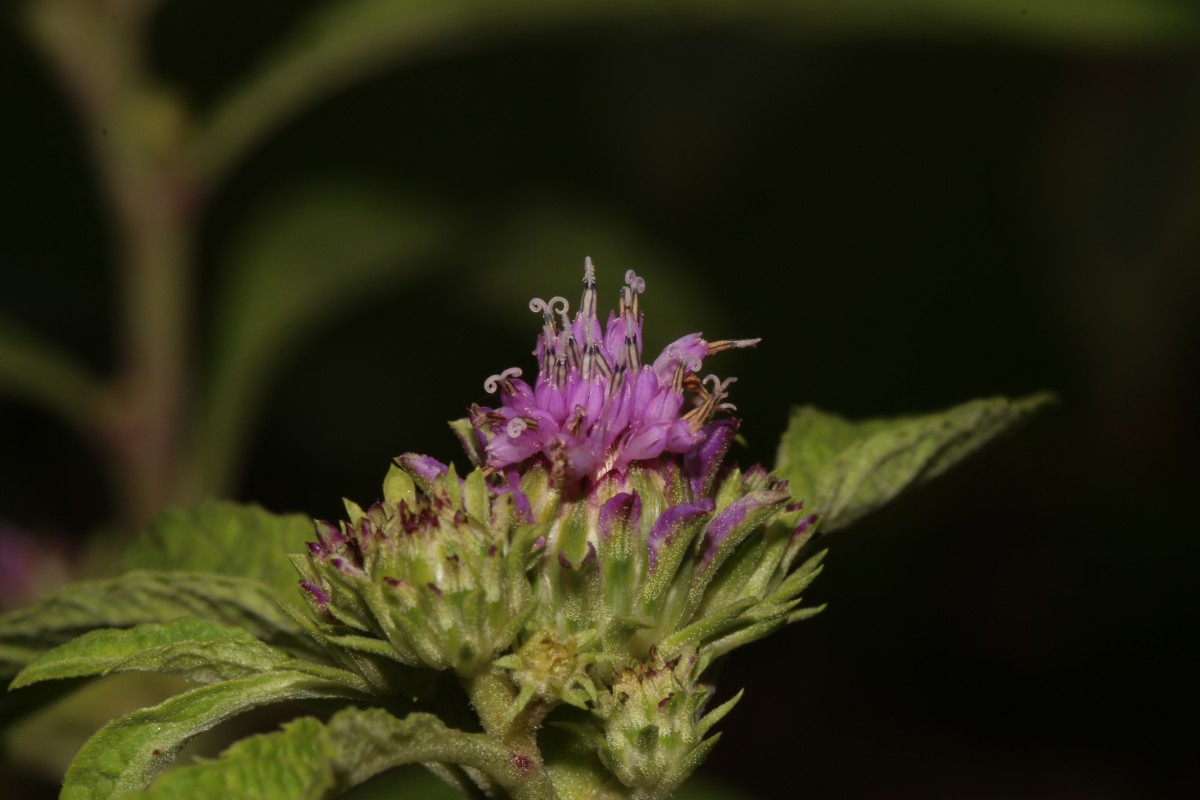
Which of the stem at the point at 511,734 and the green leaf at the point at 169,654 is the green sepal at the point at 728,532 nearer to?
the stem at the point at 511,734

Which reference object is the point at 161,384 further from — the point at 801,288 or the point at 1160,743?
the point at 1160,743

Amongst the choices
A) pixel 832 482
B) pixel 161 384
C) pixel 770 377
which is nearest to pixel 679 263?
pixel 770 377

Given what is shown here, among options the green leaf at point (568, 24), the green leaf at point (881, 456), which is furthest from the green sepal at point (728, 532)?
the green leaf at point (568, 24)

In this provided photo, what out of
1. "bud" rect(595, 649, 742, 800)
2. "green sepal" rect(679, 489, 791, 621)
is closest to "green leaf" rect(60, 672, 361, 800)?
"bud" rect(595, 649, 742, 800)

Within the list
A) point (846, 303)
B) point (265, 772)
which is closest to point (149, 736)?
point (265, 772)

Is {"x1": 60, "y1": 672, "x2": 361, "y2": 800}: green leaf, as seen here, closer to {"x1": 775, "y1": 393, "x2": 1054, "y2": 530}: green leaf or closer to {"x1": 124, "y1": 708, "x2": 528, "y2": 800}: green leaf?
{"x1": 124, "y1": 708, "x2": 528, "y2": 800}: green leaf

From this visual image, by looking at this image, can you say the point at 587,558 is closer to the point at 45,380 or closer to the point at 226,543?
the point at 226,543
